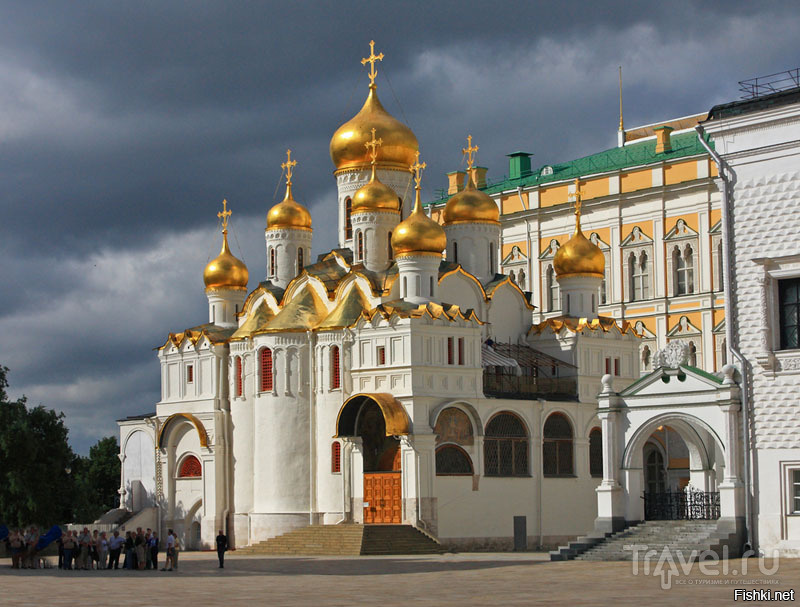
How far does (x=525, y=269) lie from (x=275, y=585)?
35844 millimetres

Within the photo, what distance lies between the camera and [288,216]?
160 feet

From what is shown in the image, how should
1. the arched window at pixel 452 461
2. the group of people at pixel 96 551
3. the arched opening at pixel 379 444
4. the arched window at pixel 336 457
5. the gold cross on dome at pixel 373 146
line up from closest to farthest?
the group of people at pixel 96 551 → the arched opening at pixel 379 444 → the arched window at pixel 452 461 → the arched window at pixel 336 457 → the gold cross on dome at pixel 373 146

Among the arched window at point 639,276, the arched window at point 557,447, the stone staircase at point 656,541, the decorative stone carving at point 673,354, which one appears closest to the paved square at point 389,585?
the stone staircase at point 656,541

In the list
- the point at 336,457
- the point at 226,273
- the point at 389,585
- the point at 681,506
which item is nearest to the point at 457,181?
the point at 226,273

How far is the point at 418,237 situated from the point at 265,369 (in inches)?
256

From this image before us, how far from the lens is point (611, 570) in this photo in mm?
27391

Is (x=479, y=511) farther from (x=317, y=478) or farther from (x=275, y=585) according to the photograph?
(x=275, y=585)

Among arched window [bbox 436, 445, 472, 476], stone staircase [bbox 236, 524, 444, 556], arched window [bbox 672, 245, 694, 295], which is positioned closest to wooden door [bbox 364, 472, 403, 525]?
stone staircase [bbox 236, 524, 444, 556]

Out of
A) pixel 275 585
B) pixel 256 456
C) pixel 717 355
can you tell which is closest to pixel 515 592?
pixel 275 585

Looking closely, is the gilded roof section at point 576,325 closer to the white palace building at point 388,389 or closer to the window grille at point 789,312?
the white palace building at point 388,389

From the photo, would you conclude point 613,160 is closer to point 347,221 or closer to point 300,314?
point 347,221

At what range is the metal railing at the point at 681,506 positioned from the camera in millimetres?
31797

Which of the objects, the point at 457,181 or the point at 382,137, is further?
the point at 457,181

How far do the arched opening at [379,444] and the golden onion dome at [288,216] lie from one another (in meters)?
9.51
